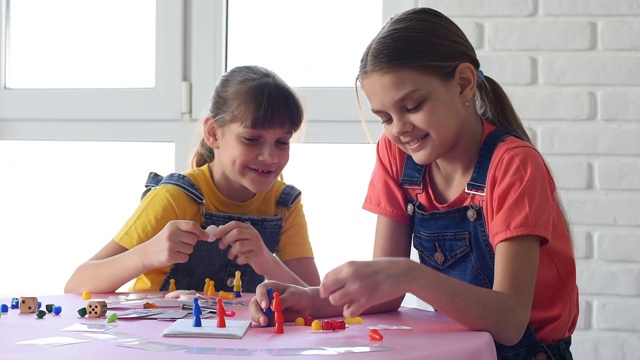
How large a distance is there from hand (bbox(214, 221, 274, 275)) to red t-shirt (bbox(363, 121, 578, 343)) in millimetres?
345

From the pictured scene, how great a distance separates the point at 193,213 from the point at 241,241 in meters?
0.39

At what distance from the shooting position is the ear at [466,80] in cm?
161

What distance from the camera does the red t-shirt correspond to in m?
1.45

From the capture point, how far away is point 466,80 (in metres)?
1.62

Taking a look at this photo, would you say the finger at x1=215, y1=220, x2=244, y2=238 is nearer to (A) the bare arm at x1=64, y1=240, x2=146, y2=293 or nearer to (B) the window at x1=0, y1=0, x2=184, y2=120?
(A) the bare arm at x1=64, y1=240, x2=146, y2=293

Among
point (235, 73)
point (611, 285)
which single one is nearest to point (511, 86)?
point (611, 285)

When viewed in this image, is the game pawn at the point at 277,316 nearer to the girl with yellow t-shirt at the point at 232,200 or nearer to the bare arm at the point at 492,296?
the bare arm at the point at 492,296

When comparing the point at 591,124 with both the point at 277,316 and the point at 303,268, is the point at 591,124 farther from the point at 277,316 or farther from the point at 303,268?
the point at 277,316

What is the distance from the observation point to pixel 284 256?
217 cm

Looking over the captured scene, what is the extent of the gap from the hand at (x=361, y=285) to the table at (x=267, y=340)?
47mm

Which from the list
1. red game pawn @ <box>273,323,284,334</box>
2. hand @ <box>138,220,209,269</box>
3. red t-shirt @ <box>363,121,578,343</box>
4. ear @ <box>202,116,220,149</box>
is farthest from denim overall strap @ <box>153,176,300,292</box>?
red game pawn @ <box>273,323,284,334</box>

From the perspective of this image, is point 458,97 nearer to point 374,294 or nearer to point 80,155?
point 374,294

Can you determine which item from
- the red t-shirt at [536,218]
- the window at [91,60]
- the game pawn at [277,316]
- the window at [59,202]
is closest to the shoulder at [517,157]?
the red t-shirt at [536,218]

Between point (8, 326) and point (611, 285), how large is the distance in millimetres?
1642
